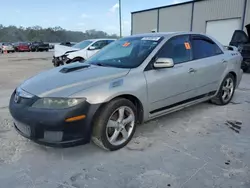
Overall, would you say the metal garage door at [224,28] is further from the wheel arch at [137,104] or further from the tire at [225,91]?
the wheel arch at [137,104]

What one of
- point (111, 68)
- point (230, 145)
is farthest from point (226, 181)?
point (111, 68)

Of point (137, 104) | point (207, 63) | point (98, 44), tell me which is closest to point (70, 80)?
point (137, 104)

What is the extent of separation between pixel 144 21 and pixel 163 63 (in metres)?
24.3

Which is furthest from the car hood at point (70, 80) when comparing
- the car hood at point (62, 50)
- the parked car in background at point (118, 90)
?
the car hood at point (62, 50)

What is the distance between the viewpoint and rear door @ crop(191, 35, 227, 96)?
3.88 meters

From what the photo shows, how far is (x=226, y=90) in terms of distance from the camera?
4727 millimetres

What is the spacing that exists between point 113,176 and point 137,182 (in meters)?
0.27

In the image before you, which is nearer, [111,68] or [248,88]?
[111,68]

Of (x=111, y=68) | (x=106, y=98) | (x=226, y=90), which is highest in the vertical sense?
(x=111, y=68)

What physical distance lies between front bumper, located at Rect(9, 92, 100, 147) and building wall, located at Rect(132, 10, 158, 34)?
77.9 feet

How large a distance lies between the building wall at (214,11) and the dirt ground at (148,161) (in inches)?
626

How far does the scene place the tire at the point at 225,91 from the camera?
458 centimetres

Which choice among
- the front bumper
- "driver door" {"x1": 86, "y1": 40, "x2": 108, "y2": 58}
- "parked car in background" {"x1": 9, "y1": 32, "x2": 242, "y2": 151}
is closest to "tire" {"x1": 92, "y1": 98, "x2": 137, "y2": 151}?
"parked car in background" {"x1": 9, "y1": 32, "x2": 242, "y2": 151}

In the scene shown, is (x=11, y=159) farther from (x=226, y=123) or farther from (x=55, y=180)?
(x=226, y=123)
